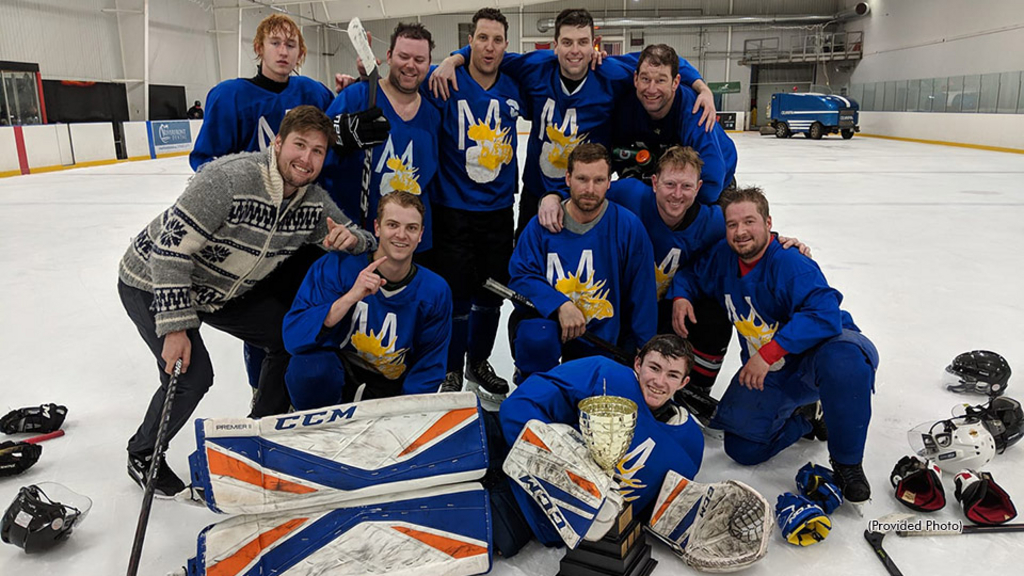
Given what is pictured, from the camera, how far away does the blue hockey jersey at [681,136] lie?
2.54m

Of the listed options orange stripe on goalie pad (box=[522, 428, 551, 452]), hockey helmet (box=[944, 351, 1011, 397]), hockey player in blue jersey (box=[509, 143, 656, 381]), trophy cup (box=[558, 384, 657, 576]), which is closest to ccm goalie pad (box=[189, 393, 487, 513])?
orange stripe on goalie pad (box=[522, 428, 551, 452])

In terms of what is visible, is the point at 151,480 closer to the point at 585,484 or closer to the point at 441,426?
the point at 441,426

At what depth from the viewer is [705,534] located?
64.3 inches

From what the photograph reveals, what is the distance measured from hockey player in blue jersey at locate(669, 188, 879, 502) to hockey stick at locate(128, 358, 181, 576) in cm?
154

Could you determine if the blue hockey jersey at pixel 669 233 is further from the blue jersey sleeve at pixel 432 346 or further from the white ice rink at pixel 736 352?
the blue jersey sleeve at pixel 432 346

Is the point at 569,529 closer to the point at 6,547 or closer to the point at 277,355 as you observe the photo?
the point at 277,355

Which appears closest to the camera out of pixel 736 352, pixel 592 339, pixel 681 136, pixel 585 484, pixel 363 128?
pixel 585 484

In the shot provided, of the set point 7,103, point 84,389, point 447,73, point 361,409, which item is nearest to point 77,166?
point 7,103

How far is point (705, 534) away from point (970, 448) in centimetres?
90

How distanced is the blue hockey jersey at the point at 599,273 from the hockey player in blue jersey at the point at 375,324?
393mm

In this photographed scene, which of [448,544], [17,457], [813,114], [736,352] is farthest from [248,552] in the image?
[813,114]

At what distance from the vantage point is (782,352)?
1945 millimetres

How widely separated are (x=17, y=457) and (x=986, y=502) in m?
2.71

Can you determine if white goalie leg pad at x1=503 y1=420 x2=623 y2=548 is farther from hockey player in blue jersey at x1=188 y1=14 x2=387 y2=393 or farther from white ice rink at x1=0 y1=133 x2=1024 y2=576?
hockey player in blue jersey at x1=188 y1=14 x2=387 y2=393
